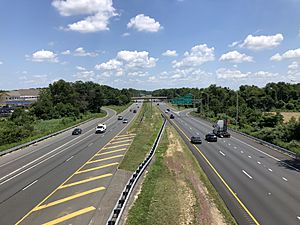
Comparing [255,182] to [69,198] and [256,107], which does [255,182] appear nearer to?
[69,198]

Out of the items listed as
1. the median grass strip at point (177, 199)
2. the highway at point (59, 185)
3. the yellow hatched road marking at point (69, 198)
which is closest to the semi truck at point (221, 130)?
the highway at point (59, 185)

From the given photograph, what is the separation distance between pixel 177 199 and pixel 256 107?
15244cm

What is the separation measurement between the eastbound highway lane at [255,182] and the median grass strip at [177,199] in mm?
996

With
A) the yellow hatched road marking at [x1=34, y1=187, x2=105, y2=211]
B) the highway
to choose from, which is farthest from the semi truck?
the yellow hatched road marking at [x1=34, y1=187, x2=105, y2=211]

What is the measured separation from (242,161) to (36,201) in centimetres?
2229

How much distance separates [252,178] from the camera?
2788 centimetres

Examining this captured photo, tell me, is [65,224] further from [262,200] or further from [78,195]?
[262,200]

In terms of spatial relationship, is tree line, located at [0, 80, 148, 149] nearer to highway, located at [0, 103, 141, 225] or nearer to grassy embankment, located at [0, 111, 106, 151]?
grassy embankment, located at [0, 111, 106, 151]

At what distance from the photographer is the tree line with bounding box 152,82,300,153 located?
5488cm

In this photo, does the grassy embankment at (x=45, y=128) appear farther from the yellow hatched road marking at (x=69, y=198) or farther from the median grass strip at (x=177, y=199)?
the median grass strip at (x=177, y=199)

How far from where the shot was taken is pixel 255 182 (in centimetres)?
2656

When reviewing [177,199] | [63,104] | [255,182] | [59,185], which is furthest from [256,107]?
[177,199]

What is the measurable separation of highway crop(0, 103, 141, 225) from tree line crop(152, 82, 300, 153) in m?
28.1

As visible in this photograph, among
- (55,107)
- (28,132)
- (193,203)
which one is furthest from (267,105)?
(193,203)
